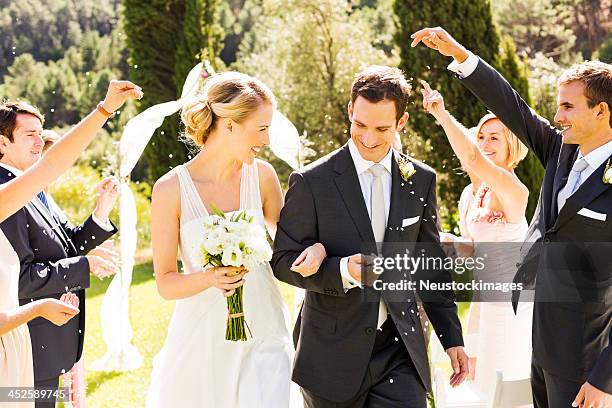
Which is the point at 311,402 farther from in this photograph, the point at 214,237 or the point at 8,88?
the point at 8,88

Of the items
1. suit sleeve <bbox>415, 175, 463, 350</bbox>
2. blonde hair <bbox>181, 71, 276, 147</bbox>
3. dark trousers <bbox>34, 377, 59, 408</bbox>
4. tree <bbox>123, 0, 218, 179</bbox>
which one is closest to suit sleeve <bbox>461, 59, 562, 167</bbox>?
suit sleeve <bbox>415, 175, 463, 350</bbox>

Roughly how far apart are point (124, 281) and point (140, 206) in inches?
440

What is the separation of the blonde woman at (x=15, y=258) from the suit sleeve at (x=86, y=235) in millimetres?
1586

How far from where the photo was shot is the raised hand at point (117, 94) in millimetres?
3553

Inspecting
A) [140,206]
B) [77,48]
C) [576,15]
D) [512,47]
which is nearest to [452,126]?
[512,47]

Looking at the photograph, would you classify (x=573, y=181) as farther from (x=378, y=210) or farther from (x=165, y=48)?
(x=165, y=48)

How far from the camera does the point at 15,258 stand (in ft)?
12.9

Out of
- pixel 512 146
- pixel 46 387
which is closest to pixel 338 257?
pixel 46 387

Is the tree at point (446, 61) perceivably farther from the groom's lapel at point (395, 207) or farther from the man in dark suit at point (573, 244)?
the groom's lapel at point (395, 207)

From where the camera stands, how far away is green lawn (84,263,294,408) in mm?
7866

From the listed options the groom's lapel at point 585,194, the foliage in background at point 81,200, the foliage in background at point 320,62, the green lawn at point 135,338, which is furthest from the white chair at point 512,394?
the foliage in background at point 320,62

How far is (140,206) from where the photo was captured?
18.3 m

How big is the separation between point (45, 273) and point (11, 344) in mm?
943

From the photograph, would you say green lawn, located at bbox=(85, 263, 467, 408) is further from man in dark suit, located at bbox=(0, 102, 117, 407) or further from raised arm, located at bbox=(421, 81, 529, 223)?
raised arm, located at bbox=(421, 81, 529, 223)
